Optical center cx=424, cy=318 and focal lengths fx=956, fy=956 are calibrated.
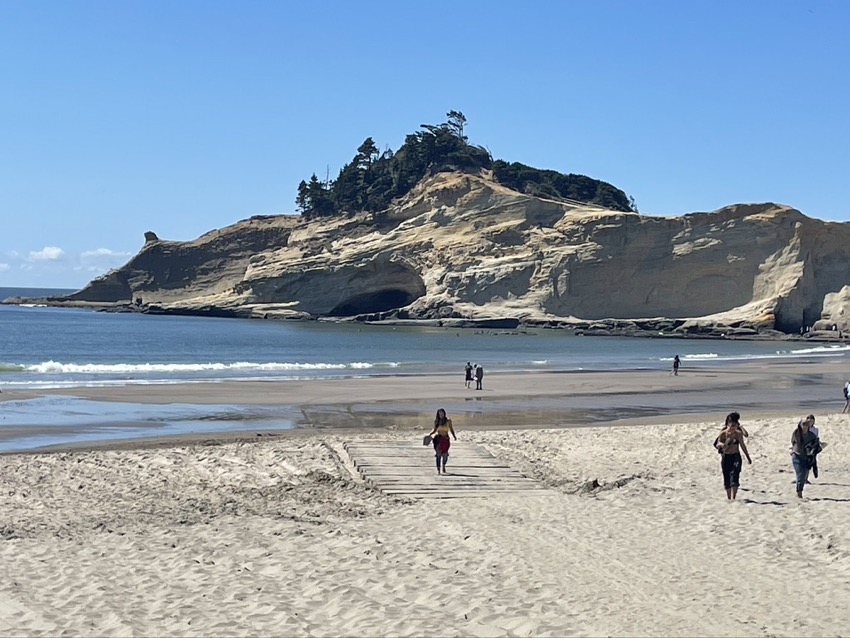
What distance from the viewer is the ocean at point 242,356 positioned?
22.6 meters

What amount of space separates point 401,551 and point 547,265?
245ft

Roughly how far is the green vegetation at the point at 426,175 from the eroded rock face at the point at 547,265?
6565 mm

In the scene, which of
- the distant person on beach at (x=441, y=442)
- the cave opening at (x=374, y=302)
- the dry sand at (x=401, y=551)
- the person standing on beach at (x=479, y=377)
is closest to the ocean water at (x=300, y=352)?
the person standing on beach at (x=479, y=377)

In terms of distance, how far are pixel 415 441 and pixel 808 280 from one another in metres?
69.5

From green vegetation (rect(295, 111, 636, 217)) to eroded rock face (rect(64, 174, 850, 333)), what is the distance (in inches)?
258

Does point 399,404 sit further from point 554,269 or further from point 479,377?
point 554,269

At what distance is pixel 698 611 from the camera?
24.4 feet

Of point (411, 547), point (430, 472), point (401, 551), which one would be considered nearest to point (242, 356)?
point (430, 472)

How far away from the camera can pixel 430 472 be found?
13.4 meters

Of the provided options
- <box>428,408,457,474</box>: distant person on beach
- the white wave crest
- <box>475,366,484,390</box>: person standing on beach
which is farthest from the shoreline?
the white wave crest

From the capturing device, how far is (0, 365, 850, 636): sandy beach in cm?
719

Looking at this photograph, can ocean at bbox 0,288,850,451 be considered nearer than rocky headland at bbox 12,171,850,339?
Yes

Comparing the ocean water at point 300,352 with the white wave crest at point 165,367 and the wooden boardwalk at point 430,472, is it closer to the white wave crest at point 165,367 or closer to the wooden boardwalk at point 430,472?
the white wave crest at point 165,367

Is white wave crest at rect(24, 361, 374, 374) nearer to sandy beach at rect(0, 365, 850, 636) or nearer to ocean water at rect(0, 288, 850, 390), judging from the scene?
ocean water at rect(0, 288, 850, 390)
